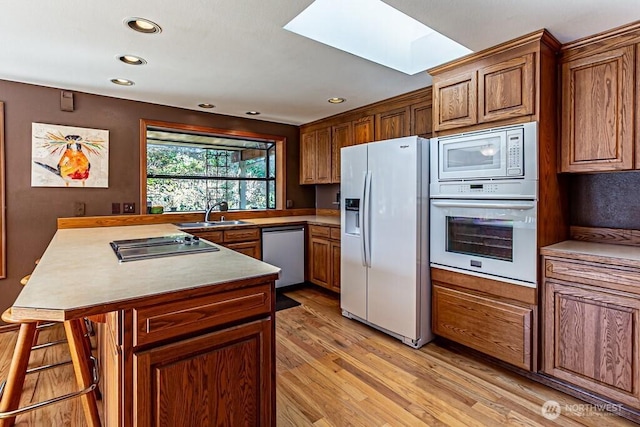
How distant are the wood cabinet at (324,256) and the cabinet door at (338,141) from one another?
2.46 ft

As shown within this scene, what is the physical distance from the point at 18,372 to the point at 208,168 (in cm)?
308

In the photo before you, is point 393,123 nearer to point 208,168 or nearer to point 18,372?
point 208,168

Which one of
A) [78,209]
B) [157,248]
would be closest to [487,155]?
[157,248]

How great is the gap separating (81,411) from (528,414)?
248 cm

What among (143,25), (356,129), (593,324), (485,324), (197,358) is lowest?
(485,324)

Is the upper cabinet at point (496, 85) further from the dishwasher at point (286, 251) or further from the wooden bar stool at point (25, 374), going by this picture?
the wooden bar stool at point (25, 374)

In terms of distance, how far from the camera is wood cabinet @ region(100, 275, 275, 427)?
112 centimetres

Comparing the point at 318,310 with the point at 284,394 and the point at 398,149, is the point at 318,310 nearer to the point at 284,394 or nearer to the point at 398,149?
the point at 284,394

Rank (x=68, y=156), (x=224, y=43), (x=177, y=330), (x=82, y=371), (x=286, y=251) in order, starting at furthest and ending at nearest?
(x=286, y=251) < (x=68, y=156) < (x=224, y=43) < (x=82, y=371) < (x=177, y=330)

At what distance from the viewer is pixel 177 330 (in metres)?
1.19

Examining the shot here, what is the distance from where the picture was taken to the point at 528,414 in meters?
1.84

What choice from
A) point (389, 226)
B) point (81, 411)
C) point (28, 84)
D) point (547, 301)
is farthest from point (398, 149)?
point (28, 84)

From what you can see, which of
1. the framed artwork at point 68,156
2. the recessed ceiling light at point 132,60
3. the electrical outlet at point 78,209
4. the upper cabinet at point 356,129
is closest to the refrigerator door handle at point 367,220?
the upper cabinet at point 356,129

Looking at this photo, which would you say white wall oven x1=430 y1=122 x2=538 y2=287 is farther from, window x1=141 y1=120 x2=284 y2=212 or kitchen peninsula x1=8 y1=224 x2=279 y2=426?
window x1=141 y1=120 x2=284 y2=212
